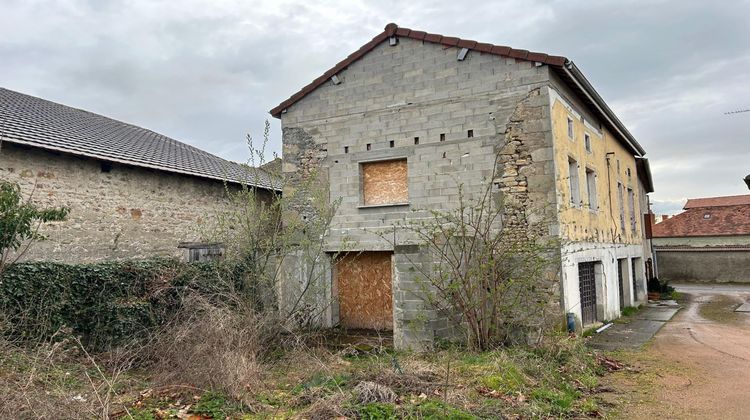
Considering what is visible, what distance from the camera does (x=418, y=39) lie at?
10961 mm

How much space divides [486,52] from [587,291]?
5.95 meters

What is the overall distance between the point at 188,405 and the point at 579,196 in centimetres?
908

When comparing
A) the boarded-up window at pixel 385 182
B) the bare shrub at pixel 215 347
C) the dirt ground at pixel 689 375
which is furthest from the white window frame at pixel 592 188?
the bare shrub at pixel 215 347

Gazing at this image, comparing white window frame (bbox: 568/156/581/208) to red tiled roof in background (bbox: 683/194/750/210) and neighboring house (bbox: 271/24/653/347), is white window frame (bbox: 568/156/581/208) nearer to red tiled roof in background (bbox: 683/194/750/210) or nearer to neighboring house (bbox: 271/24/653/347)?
neighboring house (bbox: 271/24/653/347)

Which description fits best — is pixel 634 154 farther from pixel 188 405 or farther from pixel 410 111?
pixel 188 405

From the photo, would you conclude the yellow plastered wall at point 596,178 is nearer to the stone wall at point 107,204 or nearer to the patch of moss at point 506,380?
the patch of moss at point 506,380

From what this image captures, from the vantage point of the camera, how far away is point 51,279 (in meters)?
7.45

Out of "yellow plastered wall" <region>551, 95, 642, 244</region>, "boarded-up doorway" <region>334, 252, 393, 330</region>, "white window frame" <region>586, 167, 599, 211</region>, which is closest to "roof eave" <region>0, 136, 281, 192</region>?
"boarded-up doorway" <region>334, 252, 393, 330</region>

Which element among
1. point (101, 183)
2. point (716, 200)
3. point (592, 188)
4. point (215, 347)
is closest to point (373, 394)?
point (215, 347)

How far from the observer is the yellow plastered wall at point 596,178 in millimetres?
10055

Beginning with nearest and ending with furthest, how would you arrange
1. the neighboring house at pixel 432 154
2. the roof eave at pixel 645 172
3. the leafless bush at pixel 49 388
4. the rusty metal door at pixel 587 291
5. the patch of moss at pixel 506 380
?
the leafless bush at pixel 49 388 < the patch of moss at pixel 506 380 < the neighboring house at pixel 432 154 < the rusty metal door at pixel 587 291 < the roof eave at pixel 645 172

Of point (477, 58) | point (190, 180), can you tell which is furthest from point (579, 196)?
point (190, 180)

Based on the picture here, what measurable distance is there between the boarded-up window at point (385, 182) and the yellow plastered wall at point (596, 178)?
326 centimetres

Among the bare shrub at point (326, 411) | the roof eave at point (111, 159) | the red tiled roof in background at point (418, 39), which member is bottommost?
the bare shrub at point (326, 411)
